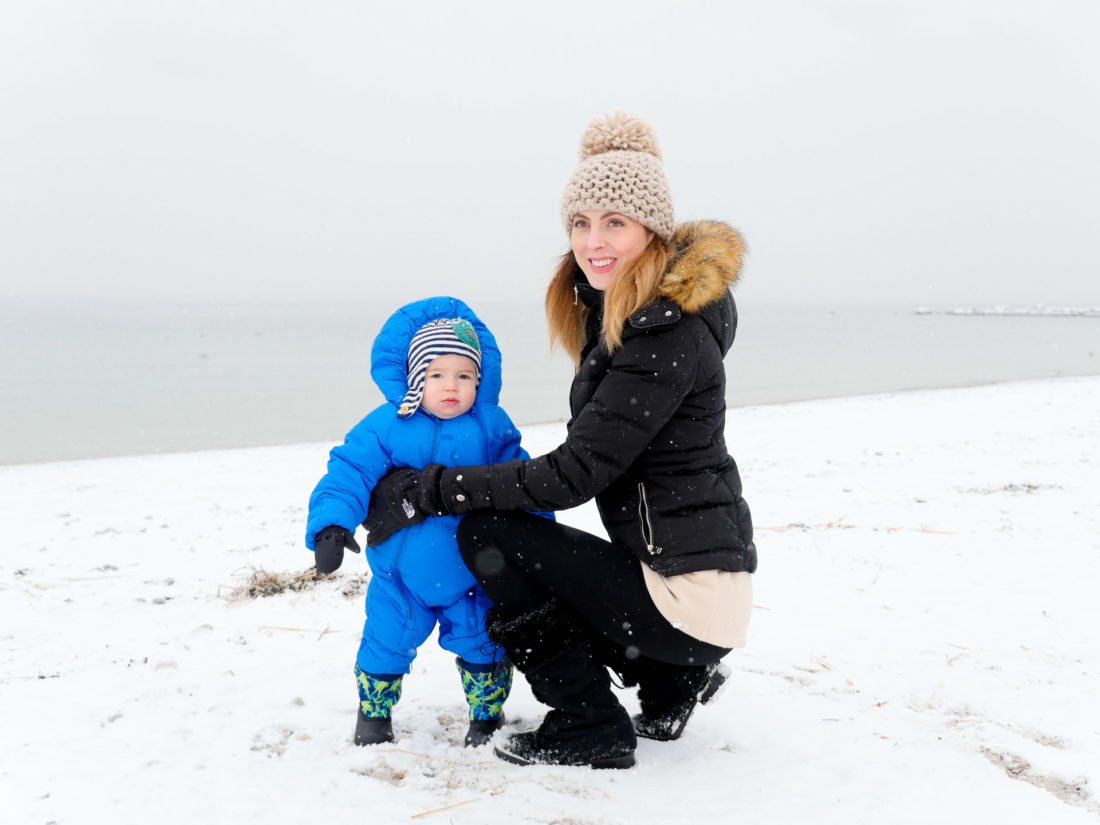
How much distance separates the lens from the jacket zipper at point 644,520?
231 cm

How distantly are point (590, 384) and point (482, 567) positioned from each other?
685 mm

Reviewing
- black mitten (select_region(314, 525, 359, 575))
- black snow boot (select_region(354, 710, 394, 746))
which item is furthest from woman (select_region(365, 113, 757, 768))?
black snow boot (select_region(354, 710, 394, 746))

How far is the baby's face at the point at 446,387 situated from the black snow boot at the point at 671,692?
1.11m

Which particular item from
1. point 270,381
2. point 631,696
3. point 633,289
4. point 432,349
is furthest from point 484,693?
point 270,381

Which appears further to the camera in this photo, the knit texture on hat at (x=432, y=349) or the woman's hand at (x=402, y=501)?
the knit texture on hat at (x=432, y=349)

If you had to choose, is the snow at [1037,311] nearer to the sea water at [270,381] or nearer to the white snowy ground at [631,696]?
the sea water at [270,381]

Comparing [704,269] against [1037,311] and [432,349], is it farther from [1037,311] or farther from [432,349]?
[1037,311]

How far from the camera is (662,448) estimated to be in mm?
2332

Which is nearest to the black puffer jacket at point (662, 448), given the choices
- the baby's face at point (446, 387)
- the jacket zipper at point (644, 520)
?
the jacket zipper at point (644, 520)

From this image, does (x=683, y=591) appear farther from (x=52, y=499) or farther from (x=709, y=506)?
(x=52, y=499)

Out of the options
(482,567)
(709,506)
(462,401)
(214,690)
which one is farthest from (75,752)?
(709,506)

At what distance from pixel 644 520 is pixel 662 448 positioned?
23cm

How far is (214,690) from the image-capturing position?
2924 mm

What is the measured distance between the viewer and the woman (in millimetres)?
2279
